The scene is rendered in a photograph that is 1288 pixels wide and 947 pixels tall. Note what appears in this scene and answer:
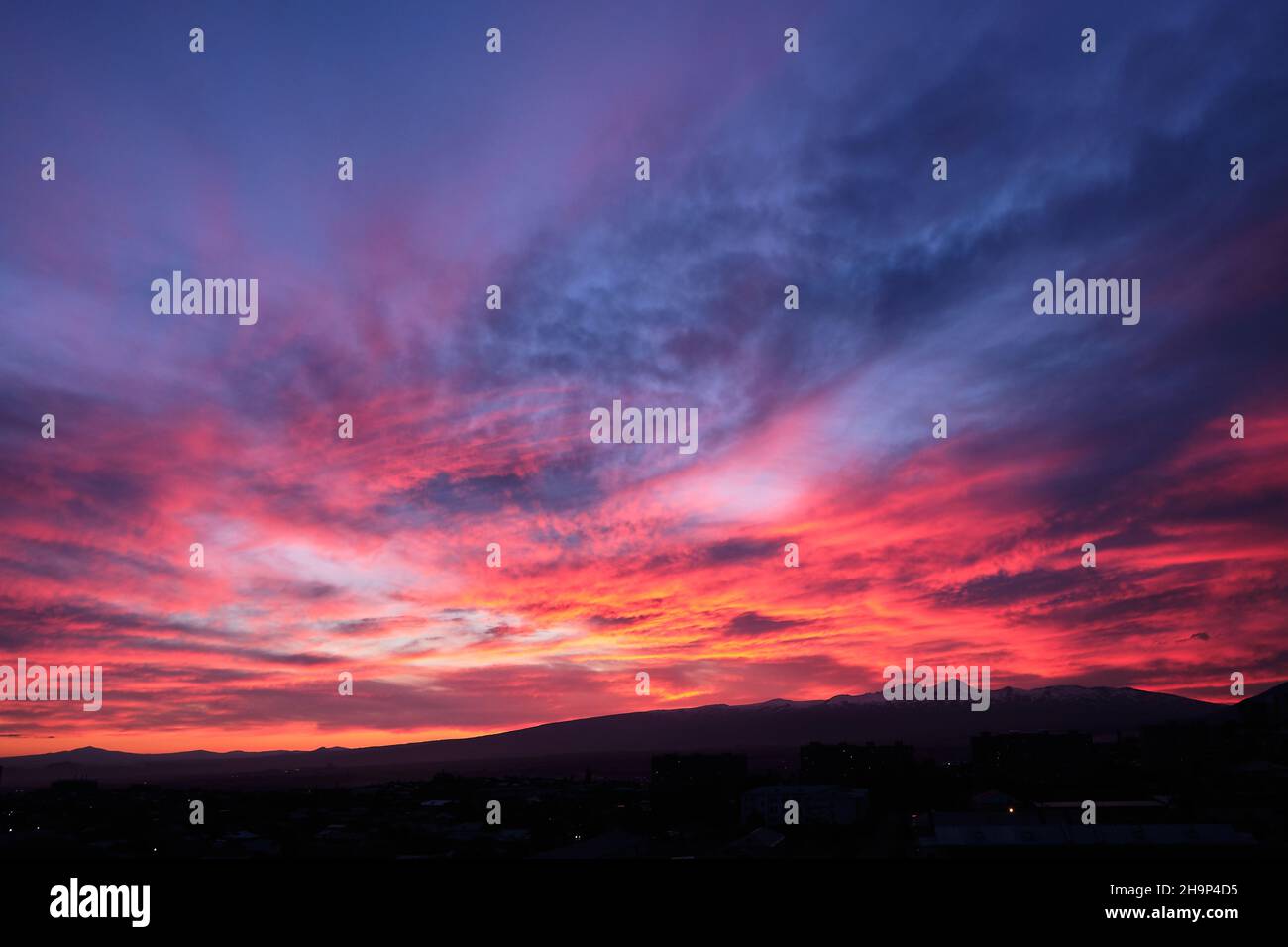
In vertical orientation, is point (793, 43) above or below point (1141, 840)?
above

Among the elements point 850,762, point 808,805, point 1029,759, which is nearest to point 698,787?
point 808,805

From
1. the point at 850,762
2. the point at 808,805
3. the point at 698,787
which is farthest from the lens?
the point at 850,762

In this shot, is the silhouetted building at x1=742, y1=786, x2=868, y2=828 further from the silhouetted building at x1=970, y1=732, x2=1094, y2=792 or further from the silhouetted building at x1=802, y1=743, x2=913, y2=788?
the silhouetted building at x1=802, y1=743, x2=913, y2=788

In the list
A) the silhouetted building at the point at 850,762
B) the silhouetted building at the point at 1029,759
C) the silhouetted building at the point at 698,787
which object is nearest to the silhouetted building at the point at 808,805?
the silhouetted building at the point at 698,787

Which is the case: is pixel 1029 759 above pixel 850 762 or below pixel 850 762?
above

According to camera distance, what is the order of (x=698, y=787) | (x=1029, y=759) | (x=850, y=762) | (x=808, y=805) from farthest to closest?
(x=850, y=762)
(x=1029, y=759)
(x=698, y=787)
(x=808, y=805)

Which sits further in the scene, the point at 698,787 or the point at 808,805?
the point at 698,787

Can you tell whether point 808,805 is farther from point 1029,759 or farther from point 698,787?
point 1029,759
